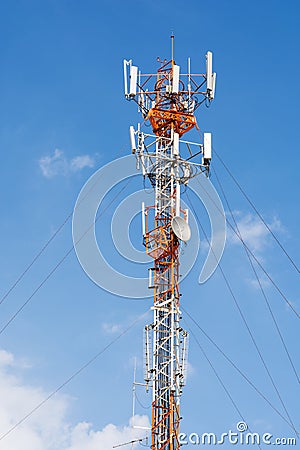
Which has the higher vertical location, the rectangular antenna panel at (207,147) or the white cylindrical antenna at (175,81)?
the white cylindrical antenna at (175,81)

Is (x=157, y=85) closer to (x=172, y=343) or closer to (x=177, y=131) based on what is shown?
(x=177, y=131)

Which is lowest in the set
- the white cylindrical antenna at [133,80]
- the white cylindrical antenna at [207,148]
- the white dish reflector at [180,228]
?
the white dish reflector at [180,228]

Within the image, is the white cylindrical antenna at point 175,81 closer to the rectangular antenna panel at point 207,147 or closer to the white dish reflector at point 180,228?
the rectangular antenna panel at point 207,147

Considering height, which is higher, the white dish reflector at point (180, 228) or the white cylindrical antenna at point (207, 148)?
the white cylindrical antenna at point (207, 148)

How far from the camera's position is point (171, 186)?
33.4 metres

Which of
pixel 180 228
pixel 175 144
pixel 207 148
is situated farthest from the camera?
pixel 175 144

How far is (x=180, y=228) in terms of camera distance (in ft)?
106

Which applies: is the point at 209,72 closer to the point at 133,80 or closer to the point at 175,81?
the point at 175,81

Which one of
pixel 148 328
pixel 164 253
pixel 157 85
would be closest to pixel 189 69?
pixel 157 85

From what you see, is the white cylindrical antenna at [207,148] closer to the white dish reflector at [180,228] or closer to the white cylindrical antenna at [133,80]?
the white dish reflector at [180,228]

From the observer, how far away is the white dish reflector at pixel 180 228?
32281mm

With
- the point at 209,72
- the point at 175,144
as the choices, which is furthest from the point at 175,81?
the point at 175,144

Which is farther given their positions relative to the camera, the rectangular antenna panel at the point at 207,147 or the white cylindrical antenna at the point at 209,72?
the white cylindrical antenna at the point at 209,72

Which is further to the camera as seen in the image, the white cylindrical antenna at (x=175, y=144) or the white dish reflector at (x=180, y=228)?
the white cylindrical antenna at (x=175, y=144)
